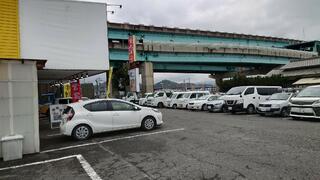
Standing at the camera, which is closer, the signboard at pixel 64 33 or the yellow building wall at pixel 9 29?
the yellow building wall at pixel 9 29

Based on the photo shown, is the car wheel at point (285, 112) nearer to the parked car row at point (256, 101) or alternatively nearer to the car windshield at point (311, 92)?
the parked car row at point (256, 101)

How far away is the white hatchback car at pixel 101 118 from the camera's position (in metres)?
10.8

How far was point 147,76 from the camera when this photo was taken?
142ft

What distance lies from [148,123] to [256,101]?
9712 mm

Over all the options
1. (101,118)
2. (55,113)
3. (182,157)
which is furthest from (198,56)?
(182,157)

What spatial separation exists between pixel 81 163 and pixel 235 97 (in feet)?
44.6

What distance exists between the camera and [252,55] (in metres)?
51.0

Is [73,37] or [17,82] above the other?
[73,37]

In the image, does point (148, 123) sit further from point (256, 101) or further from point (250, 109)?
point (256, 101)

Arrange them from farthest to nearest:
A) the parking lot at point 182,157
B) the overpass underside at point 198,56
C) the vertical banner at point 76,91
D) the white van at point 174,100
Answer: the overpass underside at point 198,56 → the white van at point 174,100 → the vertical banner at point 76,91 → the parking lot at point 182,157

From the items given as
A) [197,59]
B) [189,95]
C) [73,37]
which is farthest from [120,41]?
[73,37]

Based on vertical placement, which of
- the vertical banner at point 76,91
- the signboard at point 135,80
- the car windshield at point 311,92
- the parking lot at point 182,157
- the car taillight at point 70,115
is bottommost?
the parking lot at point 182,157

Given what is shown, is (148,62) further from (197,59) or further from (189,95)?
(189,95)

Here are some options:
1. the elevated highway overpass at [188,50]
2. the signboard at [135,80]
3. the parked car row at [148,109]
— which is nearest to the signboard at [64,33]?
the parked car row at [148,109]
